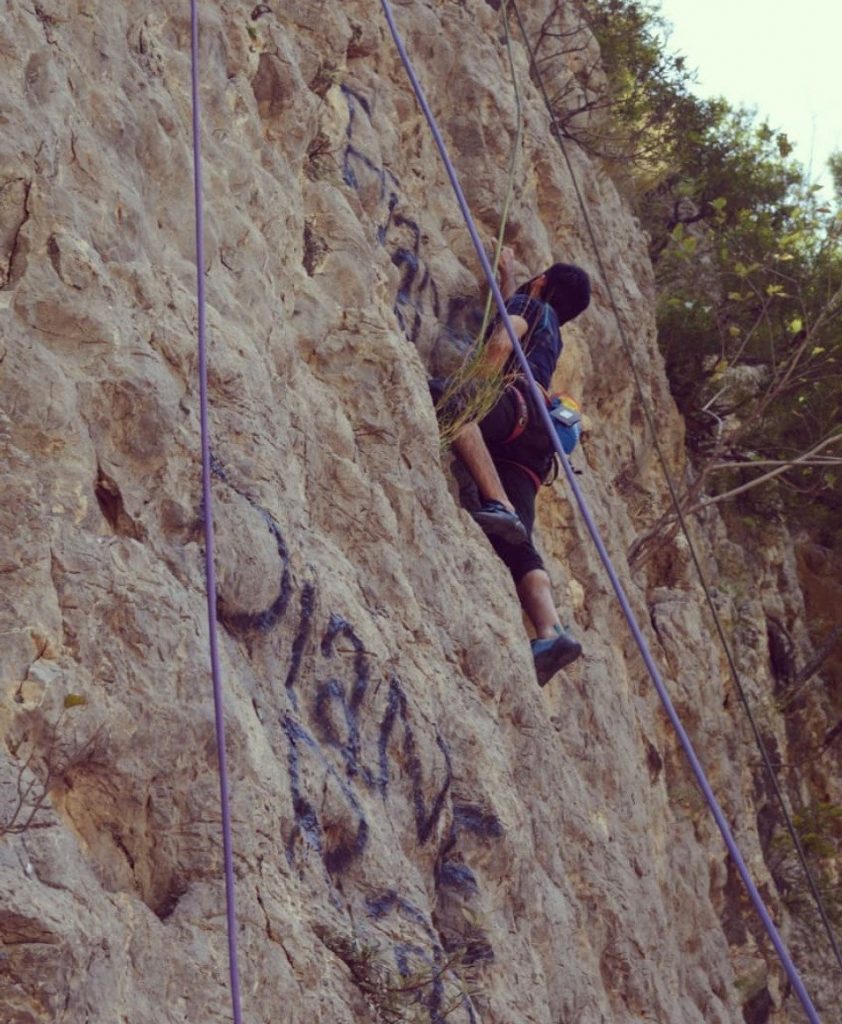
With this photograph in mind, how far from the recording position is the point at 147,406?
405cm

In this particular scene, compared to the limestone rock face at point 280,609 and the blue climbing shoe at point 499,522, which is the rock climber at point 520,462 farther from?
the limestone rock face at point 280,609

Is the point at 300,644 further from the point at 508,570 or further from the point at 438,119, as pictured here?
the point at 438,119

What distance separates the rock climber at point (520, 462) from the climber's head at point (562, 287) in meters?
0.08

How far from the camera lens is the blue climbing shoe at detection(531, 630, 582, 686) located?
6027 mm

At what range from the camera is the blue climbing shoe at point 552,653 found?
6.03m

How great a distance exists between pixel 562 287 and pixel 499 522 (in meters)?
1.51

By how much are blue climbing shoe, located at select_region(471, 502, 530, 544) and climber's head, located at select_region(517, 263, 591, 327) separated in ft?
4.34

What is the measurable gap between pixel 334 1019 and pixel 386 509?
1884 mm

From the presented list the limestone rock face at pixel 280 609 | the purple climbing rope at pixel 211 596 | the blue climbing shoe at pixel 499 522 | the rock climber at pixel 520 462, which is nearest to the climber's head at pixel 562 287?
the rock climber at pixel 520 462

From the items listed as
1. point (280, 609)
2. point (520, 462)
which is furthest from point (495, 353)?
point (280, 609)

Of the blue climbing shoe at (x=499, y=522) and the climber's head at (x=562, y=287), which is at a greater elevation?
the climber's head at (x=562, y=287)

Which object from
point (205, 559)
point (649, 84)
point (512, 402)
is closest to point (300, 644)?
point (205, 559)

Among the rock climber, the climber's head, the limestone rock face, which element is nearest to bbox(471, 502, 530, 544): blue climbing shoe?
the rock climber

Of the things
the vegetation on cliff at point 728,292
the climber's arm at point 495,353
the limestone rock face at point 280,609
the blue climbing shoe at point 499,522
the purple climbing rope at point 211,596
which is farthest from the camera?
the vegetation on cliff at point 728,292
